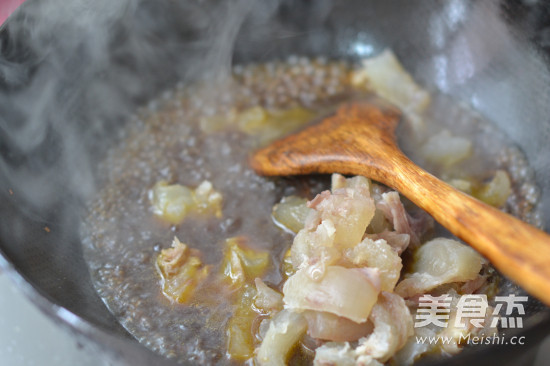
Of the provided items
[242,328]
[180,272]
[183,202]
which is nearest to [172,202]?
[183,202]

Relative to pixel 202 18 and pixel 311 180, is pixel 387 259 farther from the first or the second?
pixel 202 18

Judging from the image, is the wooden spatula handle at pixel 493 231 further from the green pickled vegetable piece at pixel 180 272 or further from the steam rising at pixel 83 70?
the steam rising at pixel 83 70

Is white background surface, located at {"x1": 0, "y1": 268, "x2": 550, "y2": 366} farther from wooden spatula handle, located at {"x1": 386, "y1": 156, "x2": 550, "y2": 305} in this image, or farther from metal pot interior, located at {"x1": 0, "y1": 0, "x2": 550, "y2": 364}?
wooden spatula handle, located at {"x1": 386, "y1": 156, "x2": 550, "y2": 305}

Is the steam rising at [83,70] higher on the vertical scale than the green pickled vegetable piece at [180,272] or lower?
higher

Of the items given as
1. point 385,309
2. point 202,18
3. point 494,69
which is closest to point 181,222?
point 385,309

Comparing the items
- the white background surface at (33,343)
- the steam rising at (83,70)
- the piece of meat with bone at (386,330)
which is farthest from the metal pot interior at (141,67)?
the piece of meat with bone at (386,330)

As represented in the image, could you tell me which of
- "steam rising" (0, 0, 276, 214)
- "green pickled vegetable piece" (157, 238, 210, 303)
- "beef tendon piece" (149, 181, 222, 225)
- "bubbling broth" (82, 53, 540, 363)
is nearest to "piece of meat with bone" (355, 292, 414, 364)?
"bubbling broth" (82, 53, 540, 363)
